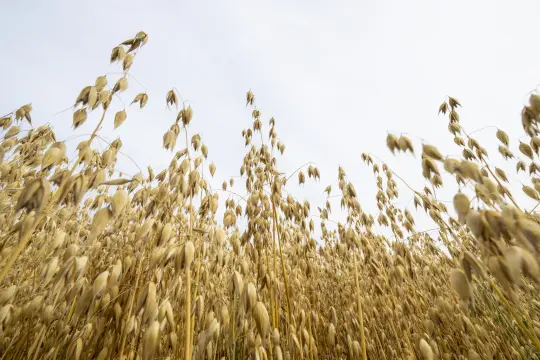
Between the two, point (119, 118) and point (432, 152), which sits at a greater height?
point (119, 118)

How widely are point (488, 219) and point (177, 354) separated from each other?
1.51m

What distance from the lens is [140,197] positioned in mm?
1949

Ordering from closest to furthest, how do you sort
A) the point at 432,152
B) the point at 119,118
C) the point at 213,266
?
the point at 432,152 < the point at 119,118 < the point at 213,266

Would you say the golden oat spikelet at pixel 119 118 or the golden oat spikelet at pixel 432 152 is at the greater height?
the golden oat spikelet at pixel 119 118

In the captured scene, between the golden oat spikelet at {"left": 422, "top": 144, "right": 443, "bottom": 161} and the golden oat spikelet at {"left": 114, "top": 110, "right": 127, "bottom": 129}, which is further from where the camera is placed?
the golden oat spikelet at {"left": 114, "top": 110, "right": 127, "bottom": 129}

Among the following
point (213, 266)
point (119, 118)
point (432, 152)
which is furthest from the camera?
point (213, 266)

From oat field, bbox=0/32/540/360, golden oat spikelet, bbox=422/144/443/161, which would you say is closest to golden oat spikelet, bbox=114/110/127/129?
oat field, bbox=0/32/540/360

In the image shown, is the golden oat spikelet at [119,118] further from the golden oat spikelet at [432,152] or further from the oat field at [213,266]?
the golden oat spikelet at [432,152]

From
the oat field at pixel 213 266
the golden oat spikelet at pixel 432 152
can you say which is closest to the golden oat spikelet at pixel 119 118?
the oat field at pixel 213 266

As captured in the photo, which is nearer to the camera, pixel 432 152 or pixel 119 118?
pixel 432 152

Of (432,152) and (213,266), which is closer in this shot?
(432,152)

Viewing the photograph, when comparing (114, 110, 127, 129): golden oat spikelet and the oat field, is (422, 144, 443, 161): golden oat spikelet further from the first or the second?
(114, 110, 127, 129): golden oat spikelet

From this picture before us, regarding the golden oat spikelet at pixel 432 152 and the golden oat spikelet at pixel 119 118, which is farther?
the golden oat spikelet at pixel 119 118

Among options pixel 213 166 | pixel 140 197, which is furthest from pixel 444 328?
pixel 140 197
